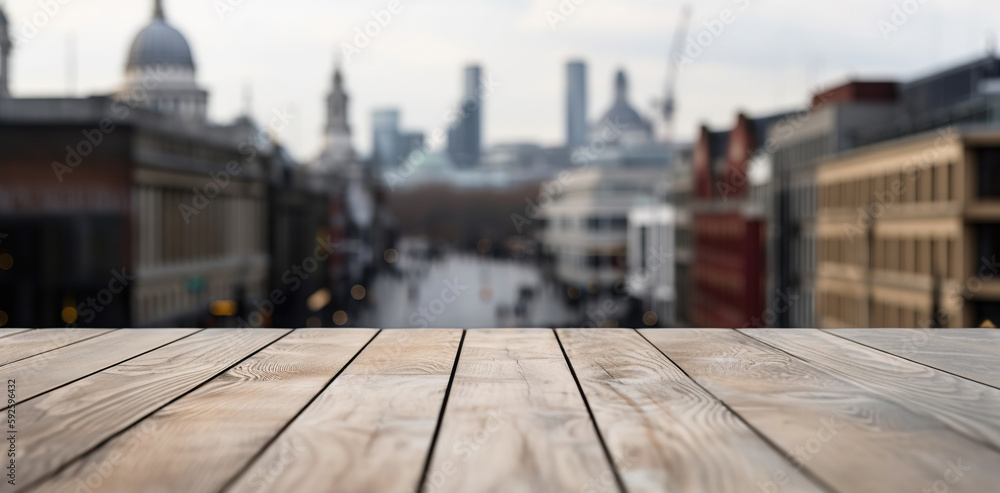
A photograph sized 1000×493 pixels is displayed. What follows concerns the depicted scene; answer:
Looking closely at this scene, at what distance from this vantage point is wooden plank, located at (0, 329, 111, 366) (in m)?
5.37

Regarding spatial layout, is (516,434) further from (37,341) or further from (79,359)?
(37,341)

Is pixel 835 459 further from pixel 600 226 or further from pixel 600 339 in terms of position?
pixel 600 226

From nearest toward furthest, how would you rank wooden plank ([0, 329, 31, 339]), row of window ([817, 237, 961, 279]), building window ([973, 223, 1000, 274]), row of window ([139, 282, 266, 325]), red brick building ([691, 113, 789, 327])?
1. wooden plank ([0, 329, 31, 339])
2. building window ([973, 223, 1000, 274])
3. row of window ([817, 237, 961, 279])
4. red brick building ([691, 113, 789, 327])
5. row of window ([139, 282, 266, 325])

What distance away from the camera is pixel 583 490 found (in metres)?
2.76

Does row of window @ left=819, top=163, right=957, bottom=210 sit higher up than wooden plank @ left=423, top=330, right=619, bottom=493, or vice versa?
row of window @ left=819, top=163, right=957, bottom=210

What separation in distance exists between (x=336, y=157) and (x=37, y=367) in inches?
7510

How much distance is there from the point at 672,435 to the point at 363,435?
35.3 inches

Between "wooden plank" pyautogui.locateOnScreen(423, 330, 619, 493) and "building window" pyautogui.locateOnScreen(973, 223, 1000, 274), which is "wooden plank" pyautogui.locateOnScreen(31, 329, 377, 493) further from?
"building window" pyautogui.locateOnScreen(973, 223, 1000, 274)

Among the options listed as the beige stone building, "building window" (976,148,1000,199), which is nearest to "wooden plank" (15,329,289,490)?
the beige stone building

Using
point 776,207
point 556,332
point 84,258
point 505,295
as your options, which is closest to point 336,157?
point 505,295

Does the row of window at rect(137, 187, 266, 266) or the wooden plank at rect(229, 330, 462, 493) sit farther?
the row of window at rect(137, 187, 266, 266)

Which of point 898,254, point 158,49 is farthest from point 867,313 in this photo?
point 158,49

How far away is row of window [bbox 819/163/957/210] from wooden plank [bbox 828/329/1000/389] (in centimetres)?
3825

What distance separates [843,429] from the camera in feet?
11.3
